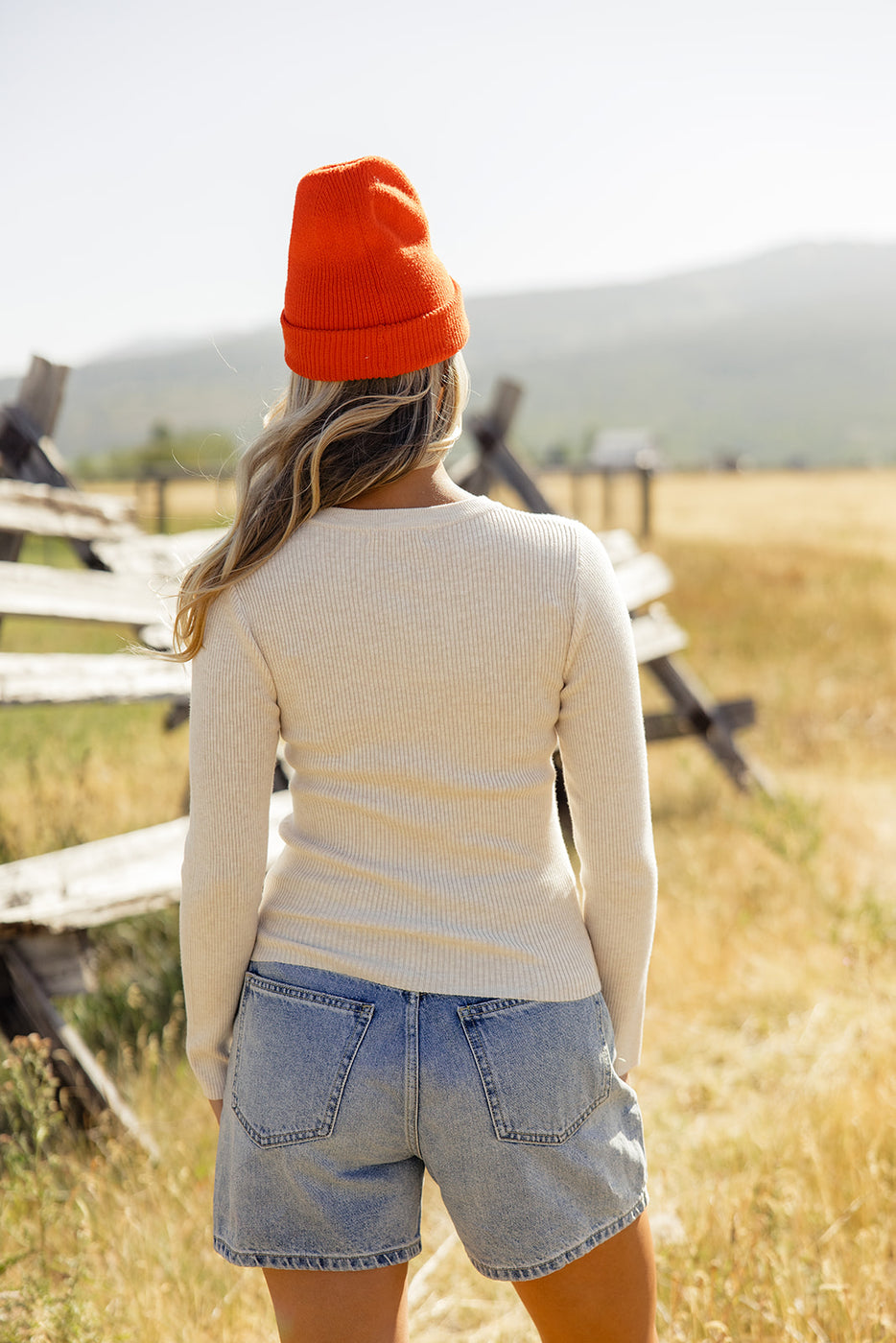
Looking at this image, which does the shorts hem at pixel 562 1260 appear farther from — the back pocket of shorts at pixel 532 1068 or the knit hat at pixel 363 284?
the knit hat at pixel 363 284

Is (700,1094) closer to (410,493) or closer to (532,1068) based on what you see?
(532,1068)

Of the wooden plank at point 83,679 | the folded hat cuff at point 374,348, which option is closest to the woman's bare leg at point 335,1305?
the folded hat cuff at point 374,348

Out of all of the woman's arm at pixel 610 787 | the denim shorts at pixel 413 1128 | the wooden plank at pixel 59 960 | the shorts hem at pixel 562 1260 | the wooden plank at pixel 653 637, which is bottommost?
the wooden plank at pixel 653 637

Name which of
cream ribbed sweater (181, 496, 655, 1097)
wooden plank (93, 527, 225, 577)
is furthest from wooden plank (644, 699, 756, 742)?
cream ribbed sweater (181, 496, 655, 1097)

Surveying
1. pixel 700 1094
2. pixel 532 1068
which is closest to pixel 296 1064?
pixel 532 1068

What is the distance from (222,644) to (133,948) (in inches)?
121

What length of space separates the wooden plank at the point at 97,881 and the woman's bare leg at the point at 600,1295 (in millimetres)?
1442

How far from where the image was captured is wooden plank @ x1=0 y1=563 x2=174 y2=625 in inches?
135

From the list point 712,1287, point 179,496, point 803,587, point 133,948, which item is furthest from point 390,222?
point 179,496

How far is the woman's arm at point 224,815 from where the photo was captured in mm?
1304

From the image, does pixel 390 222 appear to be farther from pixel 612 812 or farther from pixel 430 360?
pixel 612 812

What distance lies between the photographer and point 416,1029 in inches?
50.9

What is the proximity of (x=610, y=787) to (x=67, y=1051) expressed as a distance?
207cm

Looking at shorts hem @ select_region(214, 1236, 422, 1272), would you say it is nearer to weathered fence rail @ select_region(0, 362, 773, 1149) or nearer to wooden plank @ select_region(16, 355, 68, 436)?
weathered fence rail @ select_region(0, 362, 773, 1149)
